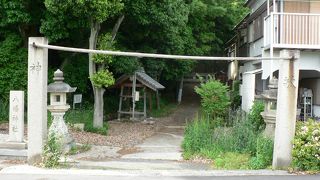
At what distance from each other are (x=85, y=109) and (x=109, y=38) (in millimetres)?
4830

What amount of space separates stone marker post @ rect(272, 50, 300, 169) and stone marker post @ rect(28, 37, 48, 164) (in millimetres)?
4367

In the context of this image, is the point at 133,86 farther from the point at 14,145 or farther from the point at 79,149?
the point at 14,145

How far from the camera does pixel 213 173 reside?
8031mm

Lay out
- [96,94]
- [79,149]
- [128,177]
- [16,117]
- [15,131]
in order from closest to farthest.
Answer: [128,177] → [15,131] → [16,117] → [79,149] → [96,94]

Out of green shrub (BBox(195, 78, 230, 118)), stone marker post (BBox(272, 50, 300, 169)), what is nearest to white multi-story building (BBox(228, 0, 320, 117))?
green shrub (BBox(195, 78, 230, 118))

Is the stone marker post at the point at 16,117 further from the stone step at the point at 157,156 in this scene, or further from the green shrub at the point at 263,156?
the green shrub at the point at 263,156

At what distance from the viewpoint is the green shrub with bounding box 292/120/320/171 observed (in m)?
8.17

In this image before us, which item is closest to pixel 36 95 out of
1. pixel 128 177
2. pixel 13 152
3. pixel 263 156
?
pixel 128 177

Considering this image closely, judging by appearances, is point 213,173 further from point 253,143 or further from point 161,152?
point 161,152

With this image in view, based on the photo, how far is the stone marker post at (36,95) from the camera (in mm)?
8195

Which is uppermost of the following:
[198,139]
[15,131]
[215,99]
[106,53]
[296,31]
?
[296,31]

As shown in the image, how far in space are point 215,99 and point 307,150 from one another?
12129mm

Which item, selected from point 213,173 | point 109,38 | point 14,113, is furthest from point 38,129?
point 109,38

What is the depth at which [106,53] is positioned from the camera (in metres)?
8.22
